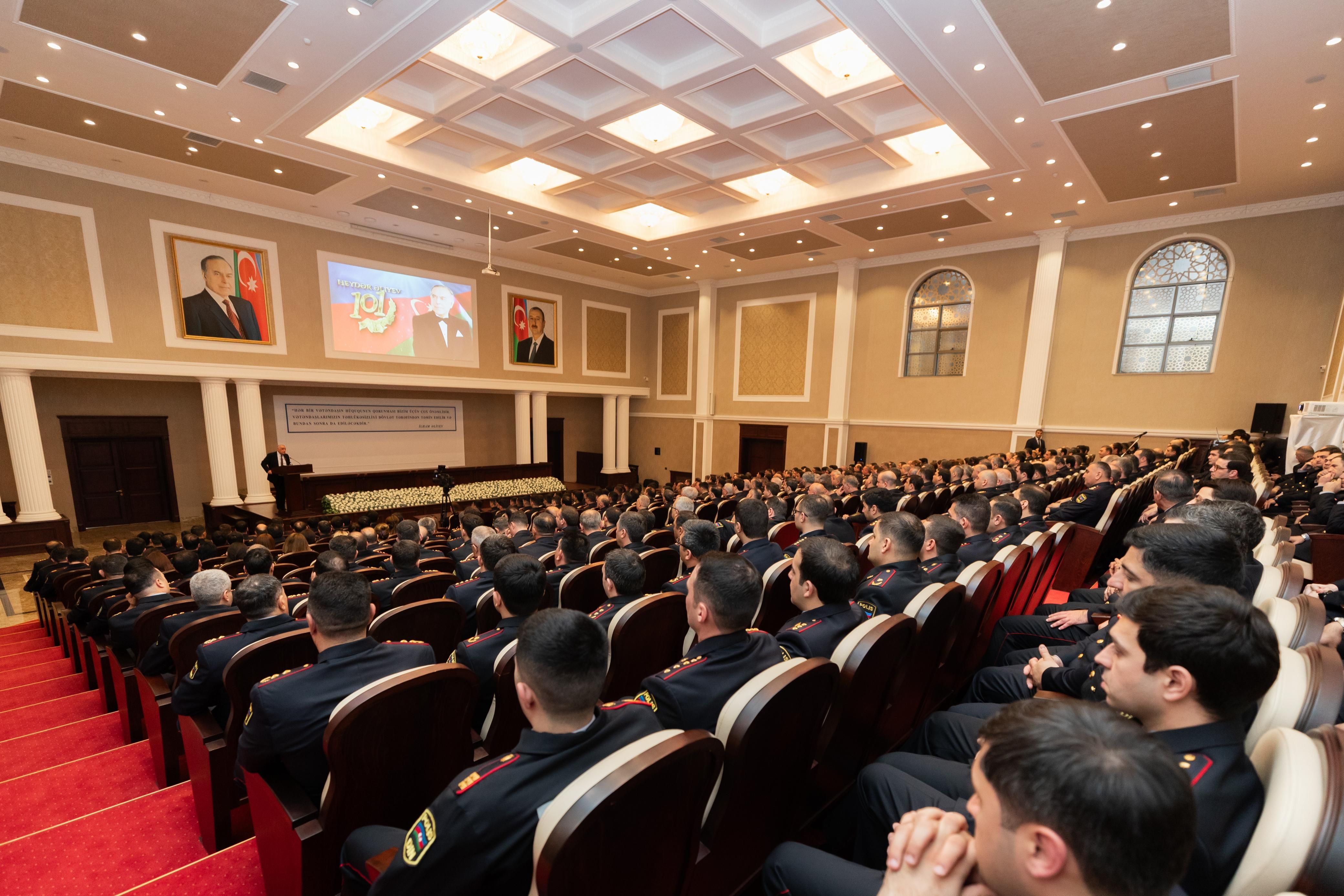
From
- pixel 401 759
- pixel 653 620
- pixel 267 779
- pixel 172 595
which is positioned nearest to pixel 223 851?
pixel 267 779

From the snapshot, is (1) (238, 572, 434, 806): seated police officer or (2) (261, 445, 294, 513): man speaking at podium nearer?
(1) (238, 572, 434, 806): seated police officer

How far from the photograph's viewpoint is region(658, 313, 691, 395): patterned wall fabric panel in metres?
15.7

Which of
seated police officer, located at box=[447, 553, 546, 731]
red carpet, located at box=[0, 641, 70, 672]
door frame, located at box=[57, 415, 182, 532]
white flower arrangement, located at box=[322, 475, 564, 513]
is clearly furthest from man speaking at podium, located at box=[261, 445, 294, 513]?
seated police officer, located at box=[447, 553, 546, 731]

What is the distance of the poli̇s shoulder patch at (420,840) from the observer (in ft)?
3.29

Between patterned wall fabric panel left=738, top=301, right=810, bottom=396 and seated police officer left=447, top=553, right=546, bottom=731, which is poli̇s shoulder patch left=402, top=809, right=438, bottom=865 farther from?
patterned wall fabric panel left=738, top=301, right=810, bottom=396

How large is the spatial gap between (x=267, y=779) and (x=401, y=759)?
0.47m

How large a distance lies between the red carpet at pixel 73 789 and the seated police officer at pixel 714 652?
2.61 metres

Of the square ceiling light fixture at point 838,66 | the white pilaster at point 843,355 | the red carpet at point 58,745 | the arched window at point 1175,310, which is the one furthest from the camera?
the white pilaster at point 843,355

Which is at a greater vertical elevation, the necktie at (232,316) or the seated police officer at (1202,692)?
the necktie at (232,316)

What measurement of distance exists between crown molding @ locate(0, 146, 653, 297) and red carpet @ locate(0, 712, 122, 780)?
9537 mm

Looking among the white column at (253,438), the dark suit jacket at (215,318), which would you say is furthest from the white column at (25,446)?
the white column at (253,438)

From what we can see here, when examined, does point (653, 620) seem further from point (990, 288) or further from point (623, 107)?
point (990, 288)

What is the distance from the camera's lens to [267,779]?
1.59m

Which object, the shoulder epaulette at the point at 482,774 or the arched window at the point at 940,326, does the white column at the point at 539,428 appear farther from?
the shoulder epaulette at the point at 482,774
